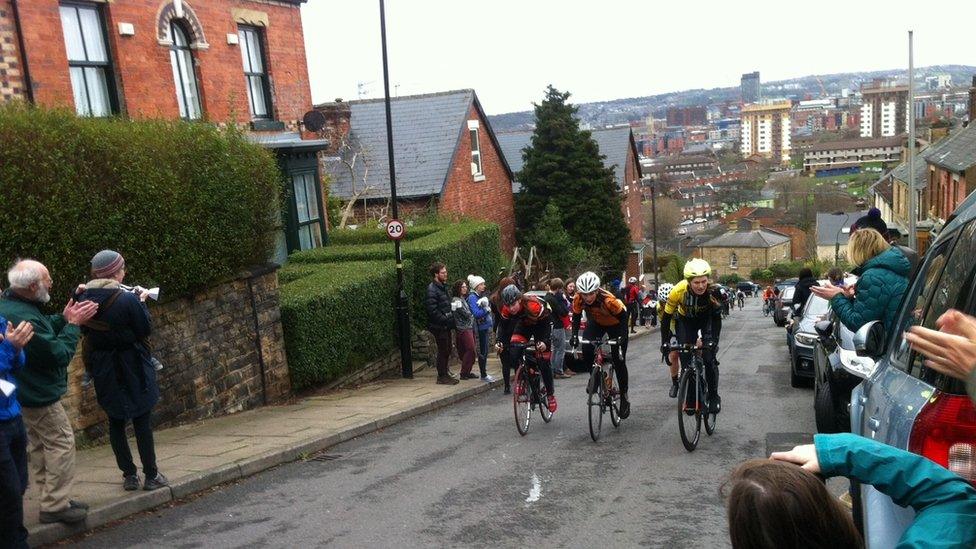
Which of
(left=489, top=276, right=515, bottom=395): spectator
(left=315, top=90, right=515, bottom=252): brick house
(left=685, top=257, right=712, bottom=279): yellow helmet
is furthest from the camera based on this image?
(left=315, top=90, right=515, bottom=252): brick house

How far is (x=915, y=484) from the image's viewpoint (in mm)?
2520

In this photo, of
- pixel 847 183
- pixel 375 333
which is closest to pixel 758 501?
pixel 375 333

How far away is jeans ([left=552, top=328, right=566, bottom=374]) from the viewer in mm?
15664

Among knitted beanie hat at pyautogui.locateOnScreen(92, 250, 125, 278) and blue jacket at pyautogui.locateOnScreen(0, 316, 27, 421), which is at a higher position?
knitted beanie hat at pyautogui.locateOnScreen(92, 250, 125, 278)

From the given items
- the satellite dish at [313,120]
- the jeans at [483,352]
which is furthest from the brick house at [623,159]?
the jeans at [483,352]

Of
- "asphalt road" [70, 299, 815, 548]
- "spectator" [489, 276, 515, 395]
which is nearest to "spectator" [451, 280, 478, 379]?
"spectator" [489, 276, 515, 395]

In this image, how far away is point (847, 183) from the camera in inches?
5861

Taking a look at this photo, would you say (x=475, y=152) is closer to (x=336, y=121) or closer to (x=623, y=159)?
(x=336, y=121)

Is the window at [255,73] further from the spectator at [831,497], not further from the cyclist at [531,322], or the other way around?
the spectator at [831,497]

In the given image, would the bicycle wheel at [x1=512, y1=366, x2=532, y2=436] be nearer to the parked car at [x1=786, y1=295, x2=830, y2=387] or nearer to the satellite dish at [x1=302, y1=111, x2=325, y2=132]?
the parked car at [x1=786, y1=295, x2=830, y2=387]

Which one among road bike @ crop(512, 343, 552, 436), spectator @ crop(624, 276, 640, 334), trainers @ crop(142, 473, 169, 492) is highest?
trainers @ crop(142, 473, 169, 492)

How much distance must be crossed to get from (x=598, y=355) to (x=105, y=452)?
514cm

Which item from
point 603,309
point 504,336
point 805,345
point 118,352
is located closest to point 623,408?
point 603,309

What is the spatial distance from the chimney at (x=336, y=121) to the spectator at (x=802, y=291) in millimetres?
18219
